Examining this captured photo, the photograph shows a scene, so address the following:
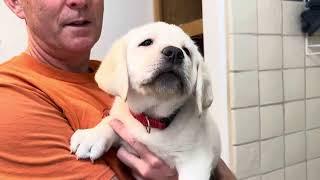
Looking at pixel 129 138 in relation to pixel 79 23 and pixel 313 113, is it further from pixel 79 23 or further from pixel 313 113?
pixel 313 113

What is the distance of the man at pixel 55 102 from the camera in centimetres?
73

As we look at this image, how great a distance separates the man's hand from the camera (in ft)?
2.63

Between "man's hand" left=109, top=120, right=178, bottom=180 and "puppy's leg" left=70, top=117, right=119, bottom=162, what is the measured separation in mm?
22

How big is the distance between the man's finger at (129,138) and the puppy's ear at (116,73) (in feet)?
0.22

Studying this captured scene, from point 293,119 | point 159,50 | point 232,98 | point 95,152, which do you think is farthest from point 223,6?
point 95,152

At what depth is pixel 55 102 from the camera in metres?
0.82

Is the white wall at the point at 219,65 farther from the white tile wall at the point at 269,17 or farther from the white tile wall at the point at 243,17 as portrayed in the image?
the white tile wall at the point at 269,17

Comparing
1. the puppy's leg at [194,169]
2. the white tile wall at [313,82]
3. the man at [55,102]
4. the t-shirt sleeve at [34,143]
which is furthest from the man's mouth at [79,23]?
the white tile wall at [313,82]

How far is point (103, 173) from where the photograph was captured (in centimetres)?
76

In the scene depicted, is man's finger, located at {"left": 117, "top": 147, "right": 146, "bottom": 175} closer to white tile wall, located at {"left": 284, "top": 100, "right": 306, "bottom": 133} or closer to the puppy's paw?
the puppy's paw

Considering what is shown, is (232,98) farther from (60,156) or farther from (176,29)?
(60,156)

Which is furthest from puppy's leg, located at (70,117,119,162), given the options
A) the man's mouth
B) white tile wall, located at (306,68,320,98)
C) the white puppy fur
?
white tile wall, located at (306,68,320,98)

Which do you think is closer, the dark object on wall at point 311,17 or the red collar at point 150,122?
the red collar at point 150,122

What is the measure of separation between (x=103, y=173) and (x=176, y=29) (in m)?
0.30
